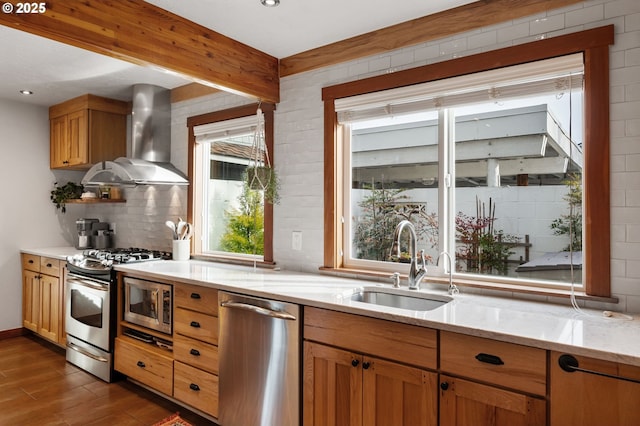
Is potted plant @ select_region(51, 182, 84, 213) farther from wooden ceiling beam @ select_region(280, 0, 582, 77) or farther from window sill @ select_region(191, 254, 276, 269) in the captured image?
wooden ceiling beam @ select_region(280, 0, 582, 77)

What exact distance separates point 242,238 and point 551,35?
8.89ft

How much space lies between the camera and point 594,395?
4.73ft

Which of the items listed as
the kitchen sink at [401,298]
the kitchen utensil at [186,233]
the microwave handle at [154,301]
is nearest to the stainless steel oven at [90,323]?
the microwave handle at [154,301]

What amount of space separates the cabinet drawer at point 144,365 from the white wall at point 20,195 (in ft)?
7.04

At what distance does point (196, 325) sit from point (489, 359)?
1846 millimetres

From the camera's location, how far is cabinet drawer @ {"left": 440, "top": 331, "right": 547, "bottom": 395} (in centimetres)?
154

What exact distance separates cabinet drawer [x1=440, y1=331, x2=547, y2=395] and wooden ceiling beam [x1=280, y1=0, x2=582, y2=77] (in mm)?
1731

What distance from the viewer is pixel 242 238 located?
145 inches

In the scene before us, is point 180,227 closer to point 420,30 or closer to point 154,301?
point 154,301

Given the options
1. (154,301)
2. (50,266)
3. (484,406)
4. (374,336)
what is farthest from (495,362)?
(50,266)

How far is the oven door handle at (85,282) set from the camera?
333 centimetres

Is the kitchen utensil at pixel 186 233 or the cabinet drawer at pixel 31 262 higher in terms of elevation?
the kitchen utensil at pixel 186 233

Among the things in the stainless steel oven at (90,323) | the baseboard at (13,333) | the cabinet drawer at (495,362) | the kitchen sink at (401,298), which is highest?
the kitchen sink at (401,298)

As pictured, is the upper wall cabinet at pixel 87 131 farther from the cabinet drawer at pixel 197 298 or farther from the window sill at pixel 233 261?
the cabinet drawer at pixel 197 298
